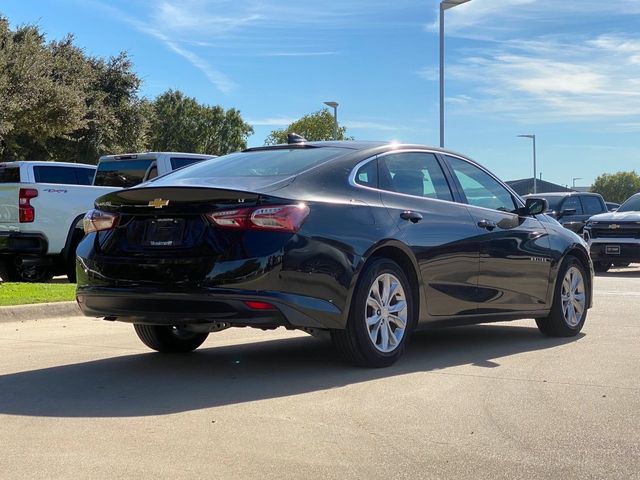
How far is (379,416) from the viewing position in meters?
4.64

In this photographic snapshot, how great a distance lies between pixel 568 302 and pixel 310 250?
3565 mm

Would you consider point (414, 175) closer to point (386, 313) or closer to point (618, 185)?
point (386, 313)

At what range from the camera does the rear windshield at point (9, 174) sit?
41.4 ft

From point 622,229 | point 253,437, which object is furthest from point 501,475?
point 622,229

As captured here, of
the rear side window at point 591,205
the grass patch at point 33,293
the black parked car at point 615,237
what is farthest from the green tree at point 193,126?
the grass patch at point 33,293

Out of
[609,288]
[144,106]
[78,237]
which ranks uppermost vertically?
[144,106]

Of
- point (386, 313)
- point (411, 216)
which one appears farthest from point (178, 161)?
point (386, 313)

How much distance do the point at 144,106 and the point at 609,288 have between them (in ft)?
74.8

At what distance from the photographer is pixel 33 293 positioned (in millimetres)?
9945

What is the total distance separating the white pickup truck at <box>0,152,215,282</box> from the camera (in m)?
12.0

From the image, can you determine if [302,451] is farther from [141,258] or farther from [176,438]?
[141,258]

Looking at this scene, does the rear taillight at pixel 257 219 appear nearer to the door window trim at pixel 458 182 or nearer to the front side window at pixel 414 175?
the front side window at pixel 414 175

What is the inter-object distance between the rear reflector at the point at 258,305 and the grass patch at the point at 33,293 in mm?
4762

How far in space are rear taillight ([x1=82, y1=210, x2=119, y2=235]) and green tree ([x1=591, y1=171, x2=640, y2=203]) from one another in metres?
92.3
